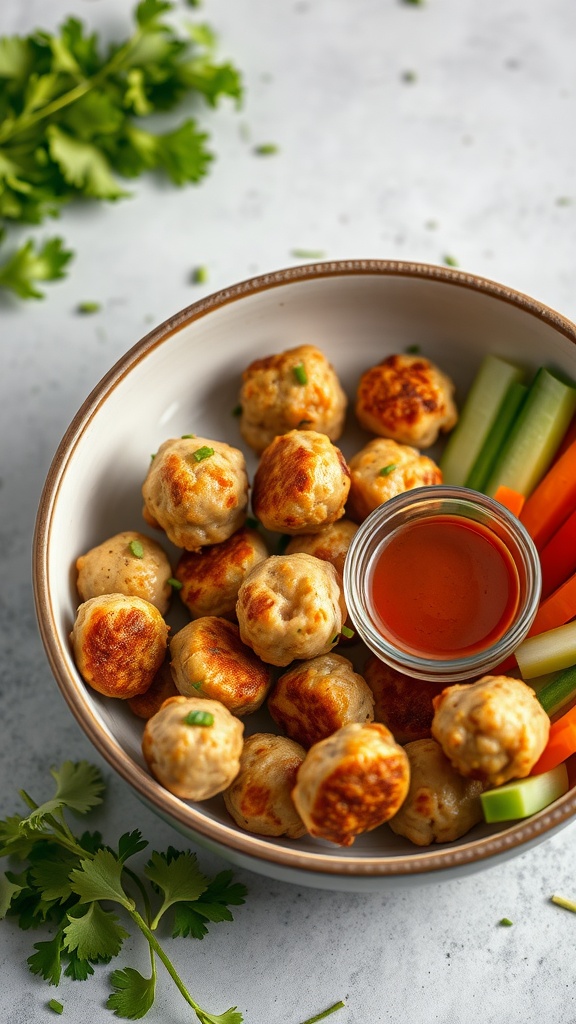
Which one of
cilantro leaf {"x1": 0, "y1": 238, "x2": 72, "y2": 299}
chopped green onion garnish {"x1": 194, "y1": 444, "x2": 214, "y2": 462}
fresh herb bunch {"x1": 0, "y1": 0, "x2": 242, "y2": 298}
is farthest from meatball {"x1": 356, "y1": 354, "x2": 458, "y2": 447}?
cilantro leaf {"x1": 0, "y1": 238, "x2": 72, "y2": 299}

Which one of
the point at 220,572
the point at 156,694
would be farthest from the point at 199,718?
the point at 220,572

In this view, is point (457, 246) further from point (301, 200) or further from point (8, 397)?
point (8, 397)

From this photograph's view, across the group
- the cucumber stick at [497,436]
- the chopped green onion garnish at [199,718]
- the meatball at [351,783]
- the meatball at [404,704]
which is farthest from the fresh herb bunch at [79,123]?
the meatball at [351,783]

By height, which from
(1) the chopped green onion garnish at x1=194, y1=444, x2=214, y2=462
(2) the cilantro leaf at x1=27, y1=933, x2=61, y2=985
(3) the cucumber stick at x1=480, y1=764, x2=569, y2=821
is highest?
(1) the chopped green onion garnish at x1=194, y1=444, x2=214, y2=462

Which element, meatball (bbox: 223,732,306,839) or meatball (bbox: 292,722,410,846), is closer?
meatball (bbox: 292,722,410,846)

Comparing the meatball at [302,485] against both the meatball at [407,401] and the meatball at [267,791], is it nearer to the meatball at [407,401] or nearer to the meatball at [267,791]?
the meatball at [407,401]

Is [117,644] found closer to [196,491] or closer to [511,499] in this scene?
[196,491]

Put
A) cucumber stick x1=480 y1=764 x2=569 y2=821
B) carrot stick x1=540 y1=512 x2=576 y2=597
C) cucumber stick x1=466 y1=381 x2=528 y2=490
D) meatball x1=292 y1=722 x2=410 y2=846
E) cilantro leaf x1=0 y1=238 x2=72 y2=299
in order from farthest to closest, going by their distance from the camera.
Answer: cilantro leaf x1=0 y1=238 x2=72 y2=299
cucumber stick x1=466 y1=381 x2=528 y2=490
carrot stick x1=540 y1=512 x2=576 y2=597
cucumber stick x1=480 y1=764 x2=569 y2=821
meatball x1=292 y1=722 x2=410 y2=846

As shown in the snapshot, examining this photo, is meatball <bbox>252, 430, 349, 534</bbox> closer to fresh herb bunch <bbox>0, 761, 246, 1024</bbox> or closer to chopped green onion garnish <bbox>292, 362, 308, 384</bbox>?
chopped green onion garnish <bbox>292, 362, 308, 384</bbox>
